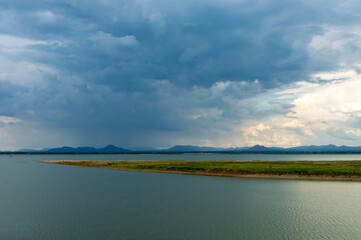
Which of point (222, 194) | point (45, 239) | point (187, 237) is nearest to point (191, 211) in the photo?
point (187, 237)

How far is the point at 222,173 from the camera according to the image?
261ft

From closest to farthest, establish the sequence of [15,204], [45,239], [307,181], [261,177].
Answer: [45,239]
[15,204]
[307,181]
[261,177]

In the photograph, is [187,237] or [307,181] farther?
[307,181]

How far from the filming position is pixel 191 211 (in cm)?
3481

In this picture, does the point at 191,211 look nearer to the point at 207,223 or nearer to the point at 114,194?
the point at 207,223

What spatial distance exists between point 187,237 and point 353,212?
24246mm

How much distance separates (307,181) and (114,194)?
47133 millimetres

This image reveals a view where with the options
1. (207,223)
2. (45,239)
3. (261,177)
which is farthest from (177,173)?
(45,239)

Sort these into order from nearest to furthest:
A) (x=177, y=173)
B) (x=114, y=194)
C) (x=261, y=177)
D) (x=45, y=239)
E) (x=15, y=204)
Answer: (x=45, y=239) < (x=15, y=204) < (x=114, y=194) < (x=261, y=177) < (x=177, y=173)

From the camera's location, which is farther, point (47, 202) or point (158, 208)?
point (47, 202)

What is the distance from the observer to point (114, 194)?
46.9 metres

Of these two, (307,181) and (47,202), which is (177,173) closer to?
(307,181)

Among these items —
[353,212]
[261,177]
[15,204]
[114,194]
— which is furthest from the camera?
[261,177]

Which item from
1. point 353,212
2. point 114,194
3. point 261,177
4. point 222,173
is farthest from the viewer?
point 222,173
